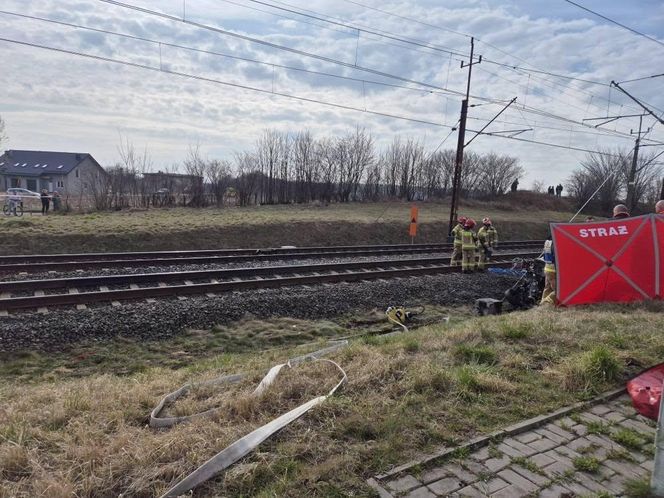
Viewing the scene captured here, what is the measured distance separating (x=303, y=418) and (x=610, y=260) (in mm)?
7175

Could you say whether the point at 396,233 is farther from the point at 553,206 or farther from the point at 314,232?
the point at 553,206

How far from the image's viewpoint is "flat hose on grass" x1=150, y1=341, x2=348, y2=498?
275cm

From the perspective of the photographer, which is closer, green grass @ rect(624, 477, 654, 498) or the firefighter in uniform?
green grass @ rect(624, 477, 654, 498)

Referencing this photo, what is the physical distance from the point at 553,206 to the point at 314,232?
1784 inches

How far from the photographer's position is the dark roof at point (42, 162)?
6731cm

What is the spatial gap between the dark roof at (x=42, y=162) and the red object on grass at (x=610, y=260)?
75390 mm

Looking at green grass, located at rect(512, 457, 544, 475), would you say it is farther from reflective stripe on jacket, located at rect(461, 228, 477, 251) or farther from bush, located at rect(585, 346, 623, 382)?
reflective stripe on jacket, located at rect(461, 228, 477, 251)

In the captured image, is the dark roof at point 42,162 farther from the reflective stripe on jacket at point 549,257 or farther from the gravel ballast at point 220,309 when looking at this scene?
the reflective stripe on jacket at point 549,257

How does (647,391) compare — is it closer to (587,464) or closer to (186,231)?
(587,464)

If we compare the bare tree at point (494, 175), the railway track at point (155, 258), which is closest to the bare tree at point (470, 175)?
the bare tree at point (494, 175)

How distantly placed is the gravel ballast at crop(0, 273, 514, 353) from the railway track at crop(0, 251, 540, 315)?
1.30ft

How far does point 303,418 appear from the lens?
11.7 feet

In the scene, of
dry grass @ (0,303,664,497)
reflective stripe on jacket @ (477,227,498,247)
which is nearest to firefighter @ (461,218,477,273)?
reflective stripe on jacket @ (477,227,498,247)

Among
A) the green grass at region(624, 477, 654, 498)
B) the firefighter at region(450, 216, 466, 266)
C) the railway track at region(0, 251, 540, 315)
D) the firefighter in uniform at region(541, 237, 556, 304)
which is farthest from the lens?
the firefighter at region(450, 216, 466, 266)
